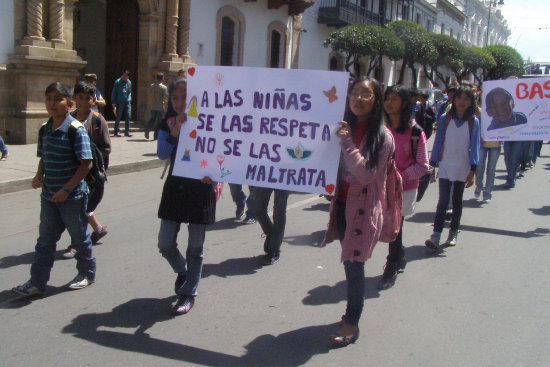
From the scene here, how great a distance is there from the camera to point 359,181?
3363 mm

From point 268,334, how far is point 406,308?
3.91 feet

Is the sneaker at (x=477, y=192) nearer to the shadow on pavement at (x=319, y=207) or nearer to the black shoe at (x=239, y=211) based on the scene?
the shadow on pavement at (x=319, y=207)

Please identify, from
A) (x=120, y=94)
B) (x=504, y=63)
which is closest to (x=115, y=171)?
(x=120, y=94)

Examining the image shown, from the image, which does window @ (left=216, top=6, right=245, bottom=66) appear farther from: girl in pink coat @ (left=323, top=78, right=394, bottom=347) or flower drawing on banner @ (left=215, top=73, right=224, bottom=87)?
girl in pink coat @ (left=323, top=78, right=394, bottom=347)

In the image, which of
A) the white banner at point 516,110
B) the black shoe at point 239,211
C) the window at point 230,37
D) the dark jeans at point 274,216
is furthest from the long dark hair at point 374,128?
the window at point 230,37

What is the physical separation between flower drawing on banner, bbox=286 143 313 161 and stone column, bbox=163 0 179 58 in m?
13.8

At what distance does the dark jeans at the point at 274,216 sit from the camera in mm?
5238

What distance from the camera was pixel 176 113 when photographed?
3932mm

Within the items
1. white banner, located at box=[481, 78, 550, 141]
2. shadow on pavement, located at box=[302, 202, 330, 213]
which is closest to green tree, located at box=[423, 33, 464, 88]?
white banner, located at box=[481, 78, 550, 141]

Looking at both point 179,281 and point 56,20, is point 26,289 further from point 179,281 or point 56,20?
point 56,20

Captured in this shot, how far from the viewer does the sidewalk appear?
8.49 metres

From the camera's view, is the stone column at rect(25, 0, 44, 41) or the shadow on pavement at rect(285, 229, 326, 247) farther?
the stone column at rect(25, 0, 44, 41)

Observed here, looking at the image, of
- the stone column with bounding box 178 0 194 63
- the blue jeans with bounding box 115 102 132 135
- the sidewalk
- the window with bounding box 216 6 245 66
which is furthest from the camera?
the window with bounding box 216 6 245 66

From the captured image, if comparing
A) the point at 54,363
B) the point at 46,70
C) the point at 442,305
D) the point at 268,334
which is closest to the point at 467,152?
the point at 442,305
